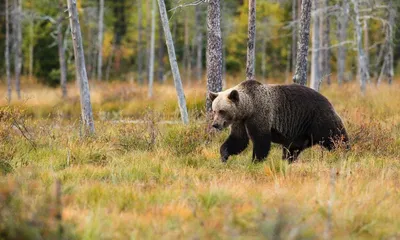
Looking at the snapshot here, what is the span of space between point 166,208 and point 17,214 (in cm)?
134

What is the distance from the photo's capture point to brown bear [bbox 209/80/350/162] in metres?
8.42

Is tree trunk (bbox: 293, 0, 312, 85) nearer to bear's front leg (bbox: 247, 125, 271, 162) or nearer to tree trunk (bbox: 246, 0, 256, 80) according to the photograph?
tree trunk (bbox: 246, 0, 256, 80)

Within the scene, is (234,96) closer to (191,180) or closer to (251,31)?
(191,180)

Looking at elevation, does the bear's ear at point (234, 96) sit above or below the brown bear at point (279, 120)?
above

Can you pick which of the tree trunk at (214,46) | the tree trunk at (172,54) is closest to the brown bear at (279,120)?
the tree trunk at (214,46)

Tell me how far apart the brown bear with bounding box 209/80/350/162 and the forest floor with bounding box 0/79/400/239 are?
259 millimetres

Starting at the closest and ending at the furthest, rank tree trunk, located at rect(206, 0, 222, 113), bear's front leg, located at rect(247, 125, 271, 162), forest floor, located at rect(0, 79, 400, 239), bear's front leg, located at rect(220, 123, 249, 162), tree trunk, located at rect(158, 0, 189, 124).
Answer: forest floor, located at rect(0, 79, 400, 239), bear's front leg, located at rect(247, 125, 271, 162), bear's front leg, located at rect(220, 123, 249, 162), tree trunk, located at rect(206, 0, 222, 113), tree trunk, located at rect(158, 0, 189, 124)

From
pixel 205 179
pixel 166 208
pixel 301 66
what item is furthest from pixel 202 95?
pixel 166 208

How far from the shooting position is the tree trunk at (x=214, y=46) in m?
11.5

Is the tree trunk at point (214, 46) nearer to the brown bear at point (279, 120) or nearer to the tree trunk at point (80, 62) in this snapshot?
the tree trunk at point (80, 62)

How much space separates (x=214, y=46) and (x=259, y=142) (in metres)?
3.73

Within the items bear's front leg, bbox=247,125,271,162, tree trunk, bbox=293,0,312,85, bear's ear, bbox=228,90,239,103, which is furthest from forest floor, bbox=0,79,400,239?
tree trunk, bbox=293,0,312,85

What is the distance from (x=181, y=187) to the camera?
6477 mm

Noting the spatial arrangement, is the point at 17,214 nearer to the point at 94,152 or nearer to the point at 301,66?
the point at 94,152
